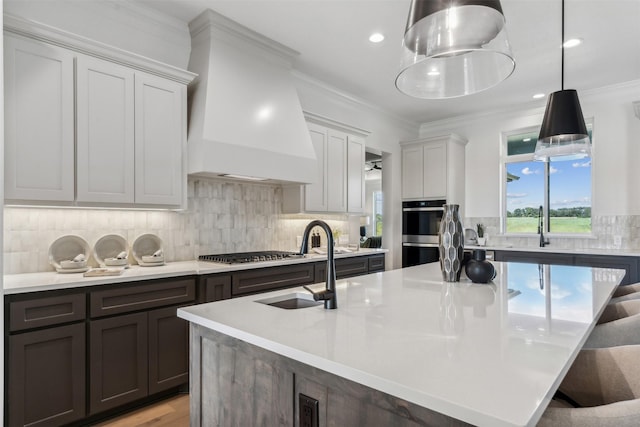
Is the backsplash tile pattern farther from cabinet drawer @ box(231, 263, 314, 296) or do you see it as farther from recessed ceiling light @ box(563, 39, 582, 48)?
cabinet drawer @ box(231, 263, 314, 296)

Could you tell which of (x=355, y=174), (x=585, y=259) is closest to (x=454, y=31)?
(x=355, y=174)

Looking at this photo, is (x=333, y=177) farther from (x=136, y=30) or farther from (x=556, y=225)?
(x=556, y=225)

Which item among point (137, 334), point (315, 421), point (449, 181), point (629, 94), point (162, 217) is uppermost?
point (629, 94)

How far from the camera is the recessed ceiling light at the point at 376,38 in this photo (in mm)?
3307

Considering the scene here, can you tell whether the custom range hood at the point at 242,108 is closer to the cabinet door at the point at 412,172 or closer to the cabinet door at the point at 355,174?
the cabinet door at the point at 355,174

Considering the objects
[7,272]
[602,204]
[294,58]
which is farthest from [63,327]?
[602,204]

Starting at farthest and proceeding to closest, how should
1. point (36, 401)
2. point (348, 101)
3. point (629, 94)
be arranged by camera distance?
point (348, 101), point (629, 94), point (36, 401)

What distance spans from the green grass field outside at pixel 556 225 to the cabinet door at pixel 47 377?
542cm

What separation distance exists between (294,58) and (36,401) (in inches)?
136

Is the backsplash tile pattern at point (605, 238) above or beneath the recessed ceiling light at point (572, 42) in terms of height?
beneath

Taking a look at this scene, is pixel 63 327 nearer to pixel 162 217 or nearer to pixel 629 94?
pixel 162 217

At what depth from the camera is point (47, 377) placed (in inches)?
79.5

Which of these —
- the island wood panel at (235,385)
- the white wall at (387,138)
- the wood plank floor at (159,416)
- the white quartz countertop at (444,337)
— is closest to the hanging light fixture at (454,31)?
the white quartz countertop at (444,337)

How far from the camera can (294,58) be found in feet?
12.3
